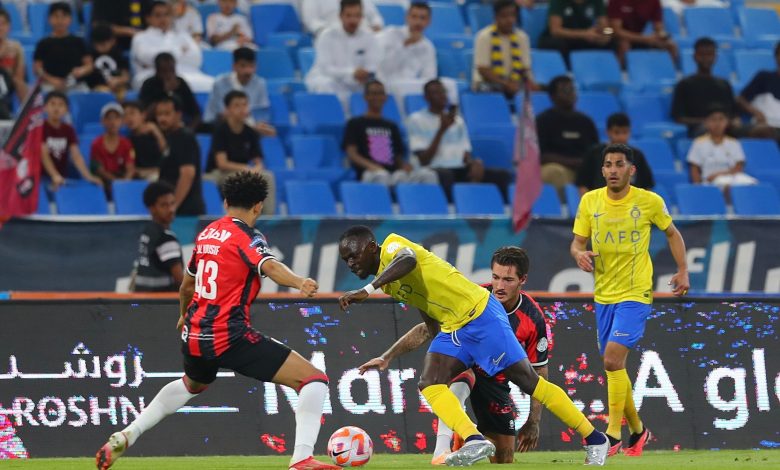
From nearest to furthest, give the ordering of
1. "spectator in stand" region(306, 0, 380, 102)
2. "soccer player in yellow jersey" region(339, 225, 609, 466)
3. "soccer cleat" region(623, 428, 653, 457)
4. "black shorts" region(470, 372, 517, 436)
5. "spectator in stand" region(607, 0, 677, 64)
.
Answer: "soccer player in yellow jersey" region(339, 225, 609, 466)
"black shorts" region(470, 372, 517, 436)
"soccer cleat" region(623, 428, 653, 457)
"spectator in stand" region(306, 0, 380, 102)
"spectator in stand" region(607, 0, 677, 64)

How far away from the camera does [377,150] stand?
1745cm

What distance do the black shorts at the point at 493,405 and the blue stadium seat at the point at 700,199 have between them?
8.16m

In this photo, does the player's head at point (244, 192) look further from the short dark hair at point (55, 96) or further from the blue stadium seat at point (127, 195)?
the short dark hair at point (55, 96)

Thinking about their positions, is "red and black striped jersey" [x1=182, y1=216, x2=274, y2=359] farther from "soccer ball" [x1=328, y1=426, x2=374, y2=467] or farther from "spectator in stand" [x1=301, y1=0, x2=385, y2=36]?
"spectator in stand" [x1=301, y1=0, x2=385, y2=36]

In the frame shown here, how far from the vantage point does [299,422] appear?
8.76 m

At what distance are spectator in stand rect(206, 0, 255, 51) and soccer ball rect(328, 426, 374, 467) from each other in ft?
36.0

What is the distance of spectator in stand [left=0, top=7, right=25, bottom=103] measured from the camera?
17.3 m

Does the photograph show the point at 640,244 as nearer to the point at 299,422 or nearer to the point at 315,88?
the point at 299,422

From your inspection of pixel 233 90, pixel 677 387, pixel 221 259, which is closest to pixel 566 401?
pixel 221 259

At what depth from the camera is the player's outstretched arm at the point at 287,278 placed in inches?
322

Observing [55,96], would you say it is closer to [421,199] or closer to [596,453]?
[421,199]

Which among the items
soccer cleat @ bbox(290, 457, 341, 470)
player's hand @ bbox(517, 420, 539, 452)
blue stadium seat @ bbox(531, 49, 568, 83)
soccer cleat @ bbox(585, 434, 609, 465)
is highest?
blue stadium seat @ bbox(531, 49, 568, 83)

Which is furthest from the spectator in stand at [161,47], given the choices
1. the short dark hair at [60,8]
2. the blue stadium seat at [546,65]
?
the blue stadium seat at [546,65]

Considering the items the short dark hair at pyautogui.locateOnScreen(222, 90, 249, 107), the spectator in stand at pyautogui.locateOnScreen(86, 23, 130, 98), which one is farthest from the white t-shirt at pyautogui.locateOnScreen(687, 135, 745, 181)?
the spectator in stand at pyautogui.locateOnScreen(86, 23, 130, 98)
